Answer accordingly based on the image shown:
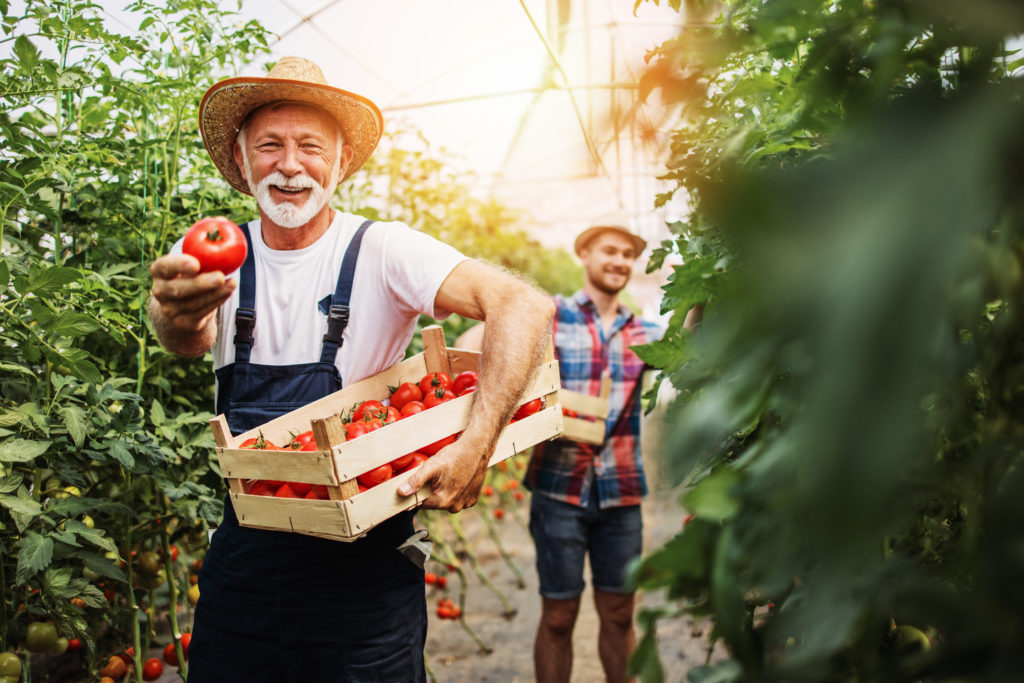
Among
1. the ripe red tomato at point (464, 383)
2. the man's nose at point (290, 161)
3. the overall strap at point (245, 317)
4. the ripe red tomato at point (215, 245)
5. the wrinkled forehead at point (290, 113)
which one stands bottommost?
the ripe red tomato at point (464, 383)

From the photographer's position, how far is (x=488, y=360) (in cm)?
173

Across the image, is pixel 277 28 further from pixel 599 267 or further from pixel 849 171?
pixel 849 171

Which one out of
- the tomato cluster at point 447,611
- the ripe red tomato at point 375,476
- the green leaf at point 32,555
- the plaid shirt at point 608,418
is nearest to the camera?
the ripe red tomato at point 375,476

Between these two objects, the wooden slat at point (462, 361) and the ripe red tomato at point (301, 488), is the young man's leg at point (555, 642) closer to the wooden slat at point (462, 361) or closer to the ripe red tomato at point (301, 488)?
the wooden slat at point (462, 361)

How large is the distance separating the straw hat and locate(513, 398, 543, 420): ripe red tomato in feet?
3.31

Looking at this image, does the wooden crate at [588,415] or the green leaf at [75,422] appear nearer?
the green leaf at [75,422]

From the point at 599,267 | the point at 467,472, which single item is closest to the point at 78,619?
the point at 467,472

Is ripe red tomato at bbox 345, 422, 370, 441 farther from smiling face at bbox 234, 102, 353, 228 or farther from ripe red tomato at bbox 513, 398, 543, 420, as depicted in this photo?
smiling face at bbox 234, 102, 353, 228

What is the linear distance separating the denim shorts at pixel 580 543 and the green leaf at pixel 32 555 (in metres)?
2.04

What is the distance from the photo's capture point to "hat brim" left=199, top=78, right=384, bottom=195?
2000 millimetres

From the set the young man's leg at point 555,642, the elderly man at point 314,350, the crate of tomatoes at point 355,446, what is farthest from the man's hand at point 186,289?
the young man's leg at point 555,642

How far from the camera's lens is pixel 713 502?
511 millimetres

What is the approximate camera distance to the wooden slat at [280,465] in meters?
1.43

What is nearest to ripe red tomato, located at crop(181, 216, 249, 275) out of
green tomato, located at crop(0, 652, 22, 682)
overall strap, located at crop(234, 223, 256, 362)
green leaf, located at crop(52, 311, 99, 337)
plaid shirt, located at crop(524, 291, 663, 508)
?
overall strap, located at crop(234, 223, 256, 362)
